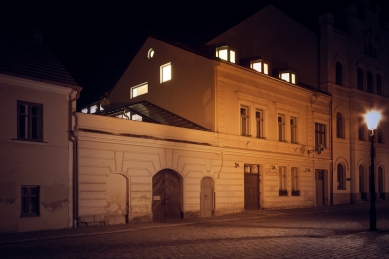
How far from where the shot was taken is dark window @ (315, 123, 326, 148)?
112 ft

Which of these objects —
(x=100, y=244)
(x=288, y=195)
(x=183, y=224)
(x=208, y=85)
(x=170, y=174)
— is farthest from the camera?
(x=288, y=195)

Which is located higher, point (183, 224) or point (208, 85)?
point (208, 85)

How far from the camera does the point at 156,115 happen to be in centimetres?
Answer: 2805

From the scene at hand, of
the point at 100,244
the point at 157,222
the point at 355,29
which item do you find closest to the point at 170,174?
the point at 157,222

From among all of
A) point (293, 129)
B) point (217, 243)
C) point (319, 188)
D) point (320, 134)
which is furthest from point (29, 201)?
point (320, 134)

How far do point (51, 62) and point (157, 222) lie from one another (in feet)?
27.5

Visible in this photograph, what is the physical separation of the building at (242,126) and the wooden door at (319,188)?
8 cm

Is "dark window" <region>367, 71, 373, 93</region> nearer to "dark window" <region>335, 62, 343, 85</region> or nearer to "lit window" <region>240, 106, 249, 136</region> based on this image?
"dark window" <region>335, 62, 343, 85</region>

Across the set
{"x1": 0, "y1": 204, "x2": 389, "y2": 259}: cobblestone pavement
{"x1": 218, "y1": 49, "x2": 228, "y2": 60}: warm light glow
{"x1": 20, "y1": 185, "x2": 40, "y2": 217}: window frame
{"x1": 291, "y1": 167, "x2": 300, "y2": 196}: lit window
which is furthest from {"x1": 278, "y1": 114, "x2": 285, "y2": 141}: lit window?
{"x1": 20, "y1": 185, "x2": 40, "y2": 217}: window frame

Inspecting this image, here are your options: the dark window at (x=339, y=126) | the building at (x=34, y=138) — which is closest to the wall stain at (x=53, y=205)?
the building at (x=34, y=138)

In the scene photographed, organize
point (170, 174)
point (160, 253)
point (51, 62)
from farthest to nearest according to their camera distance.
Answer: point (170, 174)
point (51, 62)
point (160, 253)

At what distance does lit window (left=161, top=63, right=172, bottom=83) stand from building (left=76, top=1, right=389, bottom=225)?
4.2 inches

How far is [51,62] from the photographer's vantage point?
19125 millimetres

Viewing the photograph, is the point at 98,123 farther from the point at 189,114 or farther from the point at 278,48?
the point at 278,48
